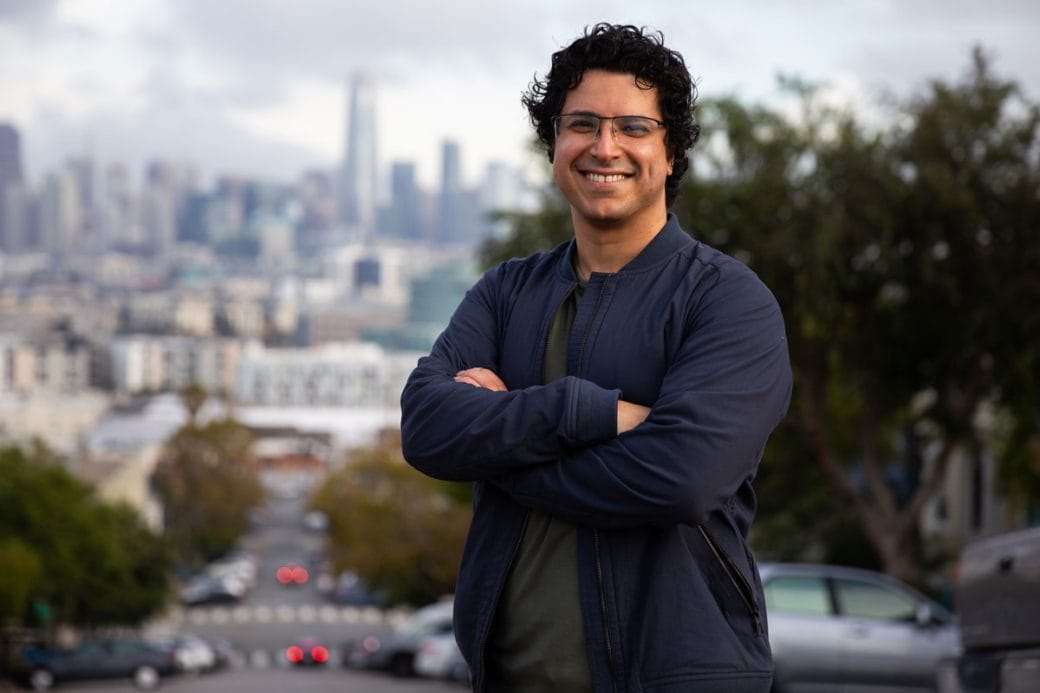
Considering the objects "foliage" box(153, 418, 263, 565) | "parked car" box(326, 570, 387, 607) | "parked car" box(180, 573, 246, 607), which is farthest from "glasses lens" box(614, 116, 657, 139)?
"foliage" box(153, 418, 263, 565)

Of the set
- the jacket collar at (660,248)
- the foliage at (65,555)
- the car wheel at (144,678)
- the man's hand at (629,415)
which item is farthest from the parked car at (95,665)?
the man's hand at (629,415)

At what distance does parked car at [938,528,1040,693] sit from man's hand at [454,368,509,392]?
277 centimetres

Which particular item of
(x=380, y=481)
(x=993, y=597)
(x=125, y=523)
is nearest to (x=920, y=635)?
(x=993, y=597)

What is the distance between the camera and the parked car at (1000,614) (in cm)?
535

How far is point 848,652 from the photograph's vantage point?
1199cm

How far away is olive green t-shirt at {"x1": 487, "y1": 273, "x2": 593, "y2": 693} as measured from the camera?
3.01 meters

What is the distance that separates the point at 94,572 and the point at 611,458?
4847 cm

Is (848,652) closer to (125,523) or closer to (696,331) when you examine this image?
(696,331)

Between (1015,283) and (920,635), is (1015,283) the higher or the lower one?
the higher one

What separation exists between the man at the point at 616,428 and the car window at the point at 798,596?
8969 mm

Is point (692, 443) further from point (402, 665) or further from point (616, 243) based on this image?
point (402, 665)

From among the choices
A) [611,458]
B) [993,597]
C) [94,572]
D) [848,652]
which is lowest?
[94,572]

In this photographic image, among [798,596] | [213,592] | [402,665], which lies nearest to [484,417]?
[798,596]

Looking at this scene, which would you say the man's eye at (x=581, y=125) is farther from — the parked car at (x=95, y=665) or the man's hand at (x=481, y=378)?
the parked car at (x=95, y=665)
